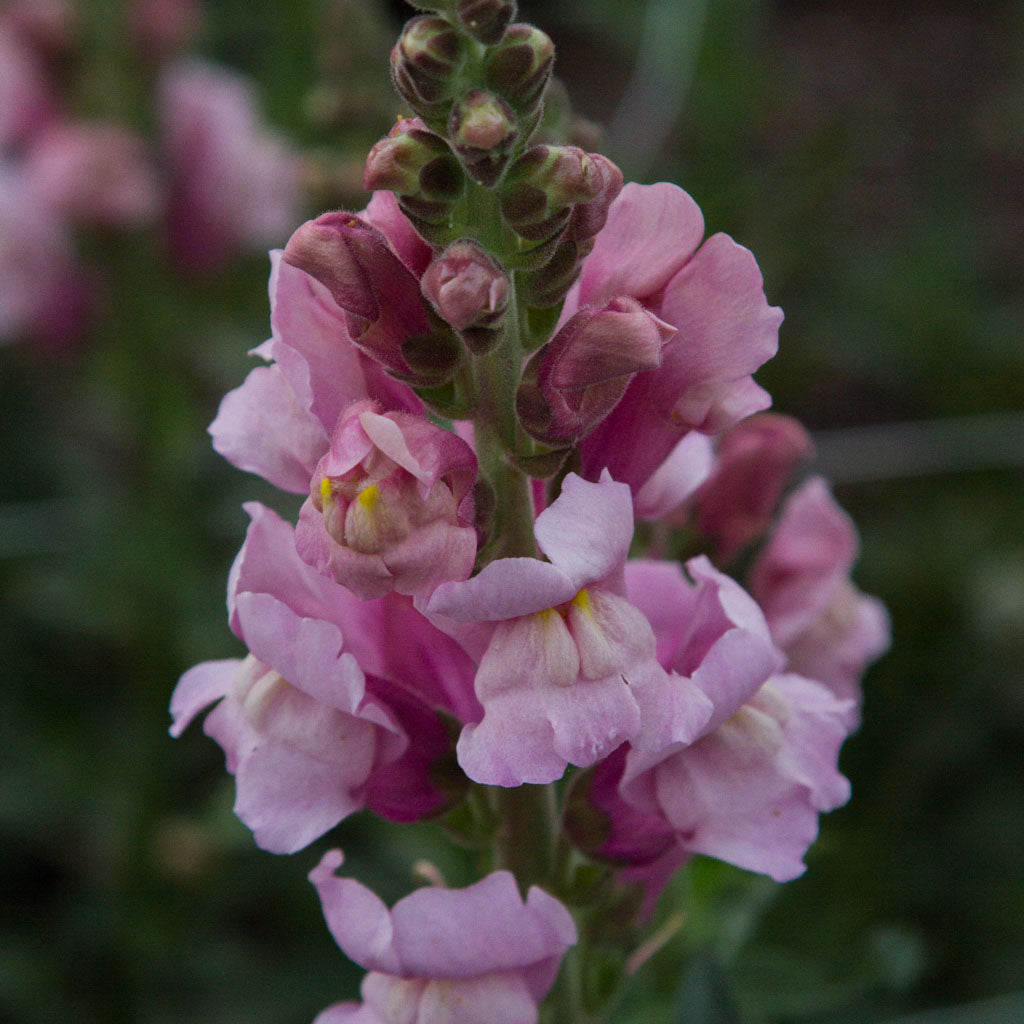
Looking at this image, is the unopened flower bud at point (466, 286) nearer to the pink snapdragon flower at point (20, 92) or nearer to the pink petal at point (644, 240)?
the pink petal at point (644, 240)

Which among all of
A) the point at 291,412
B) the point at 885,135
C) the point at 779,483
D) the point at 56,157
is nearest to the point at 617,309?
the point at 291,412

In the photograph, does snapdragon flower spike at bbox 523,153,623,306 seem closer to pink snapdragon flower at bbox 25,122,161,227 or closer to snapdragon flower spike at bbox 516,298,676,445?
snapdragon flower spike at bbox 516,298,676,445

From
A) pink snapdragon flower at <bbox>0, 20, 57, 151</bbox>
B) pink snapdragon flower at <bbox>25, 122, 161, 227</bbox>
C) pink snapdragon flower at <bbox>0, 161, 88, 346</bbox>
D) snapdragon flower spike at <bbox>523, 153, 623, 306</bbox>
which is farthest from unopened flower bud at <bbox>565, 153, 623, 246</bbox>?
pink snapdragon flower at <bbox>0, 20, 57, 151</bbox>

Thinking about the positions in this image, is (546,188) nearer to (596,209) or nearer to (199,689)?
(596,209)

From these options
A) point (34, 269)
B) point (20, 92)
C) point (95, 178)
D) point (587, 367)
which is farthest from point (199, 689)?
point (20, 92)

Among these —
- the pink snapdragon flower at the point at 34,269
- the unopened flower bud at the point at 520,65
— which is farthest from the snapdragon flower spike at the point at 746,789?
the pink snapdragon flower at the point at 34,269
